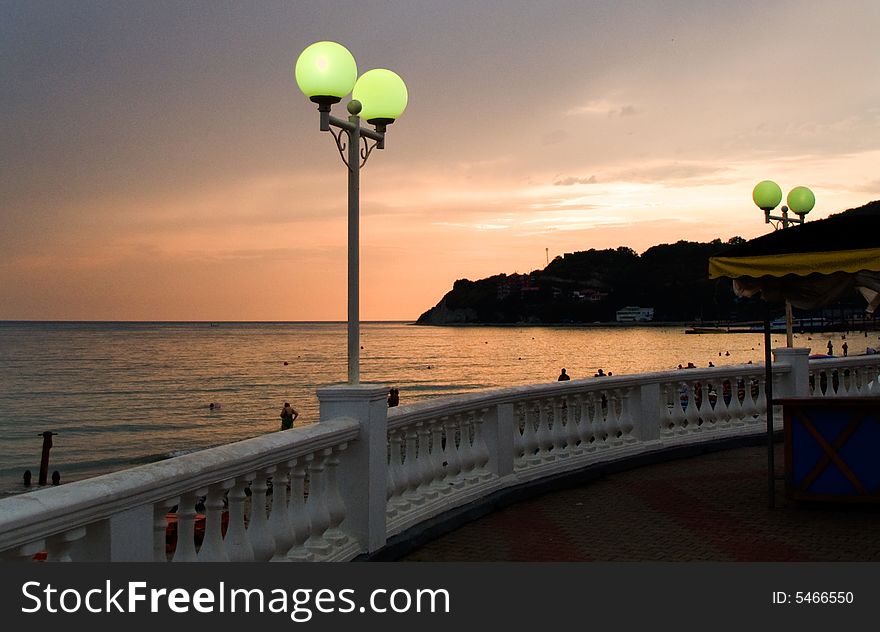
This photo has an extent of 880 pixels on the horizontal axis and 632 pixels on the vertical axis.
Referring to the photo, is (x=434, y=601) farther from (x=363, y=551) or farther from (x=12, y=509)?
(x=12, y=509)

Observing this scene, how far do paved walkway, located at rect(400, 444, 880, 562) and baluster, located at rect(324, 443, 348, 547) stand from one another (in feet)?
2.99

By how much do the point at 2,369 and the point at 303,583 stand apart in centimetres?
12434

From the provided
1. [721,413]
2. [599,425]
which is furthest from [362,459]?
[721,413]

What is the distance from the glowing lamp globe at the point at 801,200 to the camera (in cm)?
1504

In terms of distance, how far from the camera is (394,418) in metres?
7.14

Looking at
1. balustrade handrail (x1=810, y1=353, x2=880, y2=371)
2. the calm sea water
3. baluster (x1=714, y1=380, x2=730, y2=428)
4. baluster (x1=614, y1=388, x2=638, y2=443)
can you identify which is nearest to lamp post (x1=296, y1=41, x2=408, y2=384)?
baluster (x1=614, y1=388, x2=638, y2=443)

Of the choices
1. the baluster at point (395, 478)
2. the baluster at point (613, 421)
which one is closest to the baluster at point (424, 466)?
the baluster at point (395, 478)

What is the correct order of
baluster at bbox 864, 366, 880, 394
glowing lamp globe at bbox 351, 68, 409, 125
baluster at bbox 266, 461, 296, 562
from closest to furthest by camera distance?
1. baluster at bbox 266, 461, 296, 562
2. glowing lamp globe at bbox 351, 68, 409, 125
3. baluster at bbox 864, 366, 880, 394

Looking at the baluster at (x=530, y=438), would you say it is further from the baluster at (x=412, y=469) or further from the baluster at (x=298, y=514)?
the baluster at (x=298, y=514)

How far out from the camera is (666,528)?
796 centimetres

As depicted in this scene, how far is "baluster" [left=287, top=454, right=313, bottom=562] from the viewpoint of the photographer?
18.9ft

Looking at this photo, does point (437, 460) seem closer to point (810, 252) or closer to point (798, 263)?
point (798, 263)

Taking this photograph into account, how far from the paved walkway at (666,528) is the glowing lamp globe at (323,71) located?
3.87 meters

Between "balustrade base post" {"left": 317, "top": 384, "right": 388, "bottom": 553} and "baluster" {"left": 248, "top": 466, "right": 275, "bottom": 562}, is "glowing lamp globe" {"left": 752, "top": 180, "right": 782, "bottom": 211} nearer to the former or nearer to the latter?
"balustrade base post" {"left": 317, "top": 384, "right": 388, "bottom": 553}
